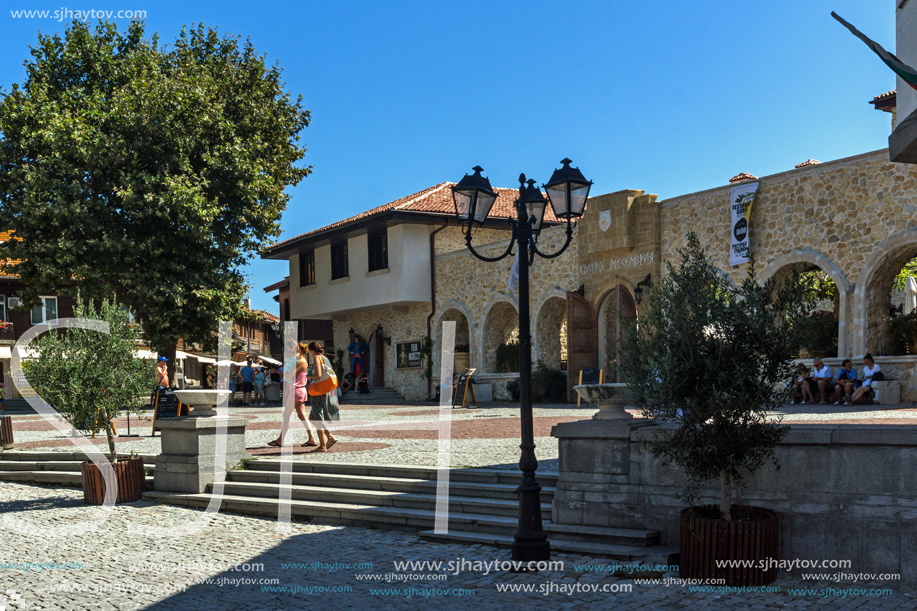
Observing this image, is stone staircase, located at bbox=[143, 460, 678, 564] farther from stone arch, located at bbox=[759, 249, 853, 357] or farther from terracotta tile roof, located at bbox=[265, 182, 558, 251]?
terracotta tile roof, located at bbox=[265, 182, 558, 251]

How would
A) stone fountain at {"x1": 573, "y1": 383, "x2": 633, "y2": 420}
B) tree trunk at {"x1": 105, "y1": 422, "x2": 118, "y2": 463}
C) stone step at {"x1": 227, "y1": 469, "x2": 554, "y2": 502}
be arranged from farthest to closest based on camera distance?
tree trunk at {"x1": 105, "y1": 422, "x2": 118, "y2": 463} < stone step at {"x1": 227, "y1": 469, "x2": 554, "y2": 502} < stone fountain at {"x1": 573, "y1": 383, "x2": 633, "y2": 420}

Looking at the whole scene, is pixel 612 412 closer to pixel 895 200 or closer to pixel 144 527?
pixel 144 527

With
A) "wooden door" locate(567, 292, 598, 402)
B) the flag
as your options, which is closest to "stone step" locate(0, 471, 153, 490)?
the flag

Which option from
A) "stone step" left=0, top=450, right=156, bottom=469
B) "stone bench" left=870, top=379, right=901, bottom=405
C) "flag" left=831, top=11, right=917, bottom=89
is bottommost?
"stone step" left=0, top=450, right=156, bottom=469

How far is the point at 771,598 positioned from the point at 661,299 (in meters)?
2.32

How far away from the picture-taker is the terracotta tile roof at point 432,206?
98.6 feet

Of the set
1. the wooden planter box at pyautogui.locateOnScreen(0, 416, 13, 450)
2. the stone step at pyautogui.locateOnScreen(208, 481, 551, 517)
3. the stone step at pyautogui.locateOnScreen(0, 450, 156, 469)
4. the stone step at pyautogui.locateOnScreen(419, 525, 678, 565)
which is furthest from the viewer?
the wooden planter box at pyautogui.locateOnScreen(0, 416, 13, 450)

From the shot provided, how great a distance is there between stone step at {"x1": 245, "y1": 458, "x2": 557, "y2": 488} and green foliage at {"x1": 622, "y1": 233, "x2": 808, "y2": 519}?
2.80 m

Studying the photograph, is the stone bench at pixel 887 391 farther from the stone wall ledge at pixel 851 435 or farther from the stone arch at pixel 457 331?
the stone arch at pixel 457 331

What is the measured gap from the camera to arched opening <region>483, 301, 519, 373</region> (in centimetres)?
2744

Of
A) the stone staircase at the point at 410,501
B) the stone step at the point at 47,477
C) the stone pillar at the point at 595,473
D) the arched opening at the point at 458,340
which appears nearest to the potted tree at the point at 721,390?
the stone staircase at the point at 410,501

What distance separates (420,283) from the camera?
30.4 metres

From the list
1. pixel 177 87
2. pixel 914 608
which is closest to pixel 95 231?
pixel 177 87

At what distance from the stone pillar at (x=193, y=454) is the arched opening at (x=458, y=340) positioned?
56.8ft
